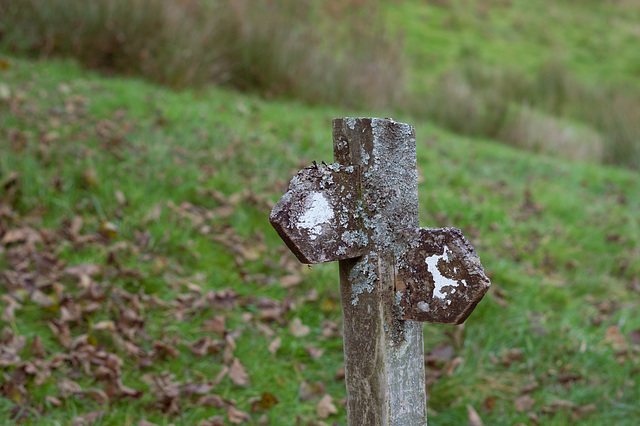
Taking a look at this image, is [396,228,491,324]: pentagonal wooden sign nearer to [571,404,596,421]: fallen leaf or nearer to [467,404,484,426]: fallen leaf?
[467,404,484,426]: fallen leaf

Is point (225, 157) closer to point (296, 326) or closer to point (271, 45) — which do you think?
point (296, 326)

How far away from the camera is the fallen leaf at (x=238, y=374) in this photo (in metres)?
2.54

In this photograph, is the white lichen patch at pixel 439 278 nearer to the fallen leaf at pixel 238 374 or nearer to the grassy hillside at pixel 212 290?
the grassy hillside at pixel 212 290

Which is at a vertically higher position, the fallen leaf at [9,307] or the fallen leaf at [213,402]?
the fallen leaf at [9,307]

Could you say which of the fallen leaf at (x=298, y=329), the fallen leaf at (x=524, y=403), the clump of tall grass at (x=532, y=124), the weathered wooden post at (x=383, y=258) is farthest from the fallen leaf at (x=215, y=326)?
the clump of tall grass at (x=532, y=124)

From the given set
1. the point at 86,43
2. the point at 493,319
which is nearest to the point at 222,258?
the point at 493,319

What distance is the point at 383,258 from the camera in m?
1.26

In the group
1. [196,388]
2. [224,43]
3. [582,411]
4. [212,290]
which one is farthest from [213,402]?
[224,43]

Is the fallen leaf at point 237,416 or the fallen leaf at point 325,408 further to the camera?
the fallen leaf at point 325,408

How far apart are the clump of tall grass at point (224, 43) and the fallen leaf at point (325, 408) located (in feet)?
16.3

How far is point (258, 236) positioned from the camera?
383 cm

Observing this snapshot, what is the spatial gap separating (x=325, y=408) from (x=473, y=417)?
2.28ft

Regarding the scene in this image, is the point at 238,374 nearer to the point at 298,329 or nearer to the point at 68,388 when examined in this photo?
the point at 298,329

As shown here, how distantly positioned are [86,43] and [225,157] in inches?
117
